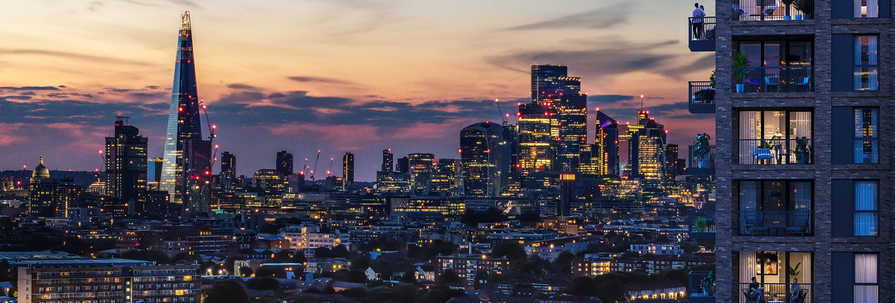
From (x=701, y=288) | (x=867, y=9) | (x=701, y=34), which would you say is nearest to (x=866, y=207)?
(x=867, y=9)

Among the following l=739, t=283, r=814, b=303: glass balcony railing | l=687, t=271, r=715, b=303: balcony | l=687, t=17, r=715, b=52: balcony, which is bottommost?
l=687, t=271, r=715, b=303: balcony

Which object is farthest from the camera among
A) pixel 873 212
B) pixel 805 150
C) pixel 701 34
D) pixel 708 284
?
pixel 708 284

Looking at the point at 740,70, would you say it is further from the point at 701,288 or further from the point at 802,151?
the point at 701,288

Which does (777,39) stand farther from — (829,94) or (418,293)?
(418,293)

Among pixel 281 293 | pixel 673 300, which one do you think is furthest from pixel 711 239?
pixel 281 293

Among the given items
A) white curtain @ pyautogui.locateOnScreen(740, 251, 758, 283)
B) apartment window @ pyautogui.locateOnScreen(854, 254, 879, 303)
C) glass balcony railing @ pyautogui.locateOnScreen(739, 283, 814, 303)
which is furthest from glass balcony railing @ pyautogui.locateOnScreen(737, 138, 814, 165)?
glass balcony railing @ pyautogui.locateOnScreen(739, 283, 814, 303)

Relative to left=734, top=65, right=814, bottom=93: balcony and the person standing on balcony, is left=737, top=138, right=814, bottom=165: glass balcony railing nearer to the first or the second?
left=734, top=65, right=814, bottom=93: balcony

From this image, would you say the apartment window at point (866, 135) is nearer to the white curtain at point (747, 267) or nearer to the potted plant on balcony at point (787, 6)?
the potted plant on balcony at point (787, 6)
